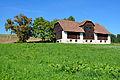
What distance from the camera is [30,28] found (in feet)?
164

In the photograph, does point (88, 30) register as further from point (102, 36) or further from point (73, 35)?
point (102, 36)

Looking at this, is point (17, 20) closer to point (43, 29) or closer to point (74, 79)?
point (43, 29)

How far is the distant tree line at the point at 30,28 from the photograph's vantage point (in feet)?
155

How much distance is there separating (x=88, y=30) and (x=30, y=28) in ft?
82.3

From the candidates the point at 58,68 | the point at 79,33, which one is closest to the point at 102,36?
the point at 79,33

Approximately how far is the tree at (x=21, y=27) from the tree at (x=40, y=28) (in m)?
2.69

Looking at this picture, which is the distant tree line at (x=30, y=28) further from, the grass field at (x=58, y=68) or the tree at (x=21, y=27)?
the grass field at (x=58, y=68)

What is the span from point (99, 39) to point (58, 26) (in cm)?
1905

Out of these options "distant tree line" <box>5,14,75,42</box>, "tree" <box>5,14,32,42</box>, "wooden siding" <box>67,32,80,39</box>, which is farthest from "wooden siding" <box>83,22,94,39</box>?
"tree" <box>5,14,32,42</box>

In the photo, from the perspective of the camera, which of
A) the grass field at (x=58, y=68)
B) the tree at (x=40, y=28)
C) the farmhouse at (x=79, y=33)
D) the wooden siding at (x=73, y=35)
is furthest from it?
the tree at (x=40, y=28)

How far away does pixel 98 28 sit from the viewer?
167 feet

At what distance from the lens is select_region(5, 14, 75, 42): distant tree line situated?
4719 cm

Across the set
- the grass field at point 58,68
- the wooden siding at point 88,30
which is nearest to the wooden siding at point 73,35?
the wooden siding at point 88,30

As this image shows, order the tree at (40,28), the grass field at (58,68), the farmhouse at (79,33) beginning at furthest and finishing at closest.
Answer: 1. the tree at (40,28)
2. the farmhouse at (79,33)
3. the grass field at (58,68)
